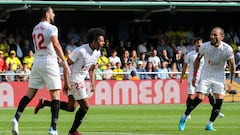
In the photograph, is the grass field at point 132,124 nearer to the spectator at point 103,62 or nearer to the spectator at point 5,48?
the spectator at point 103,62

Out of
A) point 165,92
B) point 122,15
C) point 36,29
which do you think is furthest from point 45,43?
point 122,15

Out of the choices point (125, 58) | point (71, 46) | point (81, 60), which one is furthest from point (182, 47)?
point (81, 60)

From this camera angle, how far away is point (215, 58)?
16.7 metres

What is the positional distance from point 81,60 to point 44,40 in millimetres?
1070

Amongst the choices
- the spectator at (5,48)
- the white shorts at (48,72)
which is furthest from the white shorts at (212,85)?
the spectator at (5,48)

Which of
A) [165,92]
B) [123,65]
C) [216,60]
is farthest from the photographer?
[123,65]

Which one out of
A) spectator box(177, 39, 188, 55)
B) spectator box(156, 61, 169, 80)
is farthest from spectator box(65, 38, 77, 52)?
spectator box(177, 39, 188, 55)

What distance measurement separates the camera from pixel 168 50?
36.6 meters

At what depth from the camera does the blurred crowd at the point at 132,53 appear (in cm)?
3125

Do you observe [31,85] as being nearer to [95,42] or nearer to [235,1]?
[95,42]

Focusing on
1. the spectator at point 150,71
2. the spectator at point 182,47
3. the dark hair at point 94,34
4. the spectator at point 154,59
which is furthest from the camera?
the spectator at point 182,47

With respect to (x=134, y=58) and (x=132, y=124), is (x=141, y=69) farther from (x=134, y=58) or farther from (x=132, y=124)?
(x=132, y=124)

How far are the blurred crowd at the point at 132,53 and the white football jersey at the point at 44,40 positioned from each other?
15973 millimetres

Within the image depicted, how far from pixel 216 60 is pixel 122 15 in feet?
78.5
